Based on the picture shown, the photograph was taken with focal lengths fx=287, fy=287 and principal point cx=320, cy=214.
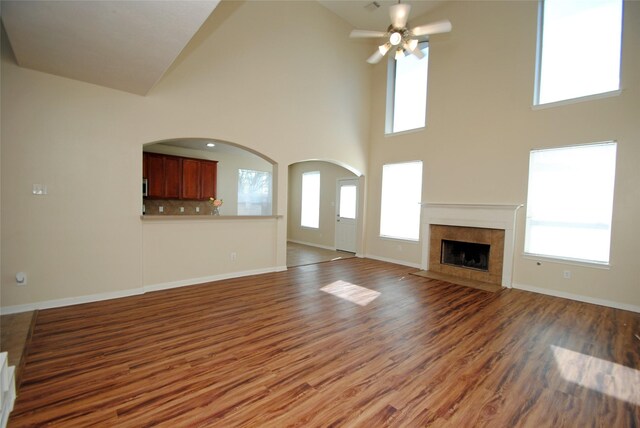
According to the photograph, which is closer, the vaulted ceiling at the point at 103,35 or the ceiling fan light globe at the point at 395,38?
the vaulted ceiling at the point at 103,35

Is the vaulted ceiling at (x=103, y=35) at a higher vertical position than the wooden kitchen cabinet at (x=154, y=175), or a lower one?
higher

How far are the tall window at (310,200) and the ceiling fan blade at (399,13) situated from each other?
16.6ft

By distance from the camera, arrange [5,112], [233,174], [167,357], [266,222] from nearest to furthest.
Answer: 1. [167,357]
2. [5,112]
3. [266,222]
4. [233,174]

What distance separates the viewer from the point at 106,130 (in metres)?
3.62

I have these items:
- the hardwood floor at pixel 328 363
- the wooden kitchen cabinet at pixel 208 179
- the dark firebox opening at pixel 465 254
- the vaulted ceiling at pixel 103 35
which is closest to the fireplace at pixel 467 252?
the dark firebox opening at pixel 465 254

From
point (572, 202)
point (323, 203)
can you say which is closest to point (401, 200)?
point (323, 203)

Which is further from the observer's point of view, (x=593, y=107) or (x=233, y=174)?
(x=233, y=174)

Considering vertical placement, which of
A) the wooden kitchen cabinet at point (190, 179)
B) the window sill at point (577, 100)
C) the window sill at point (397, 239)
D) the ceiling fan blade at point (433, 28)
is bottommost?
the window sill at point (397, 239)

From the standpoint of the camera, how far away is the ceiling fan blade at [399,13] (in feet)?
12.6

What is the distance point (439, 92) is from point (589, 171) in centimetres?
286

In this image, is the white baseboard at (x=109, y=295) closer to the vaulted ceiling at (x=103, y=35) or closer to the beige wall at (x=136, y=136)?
the beige wall at (x=136, y=136)

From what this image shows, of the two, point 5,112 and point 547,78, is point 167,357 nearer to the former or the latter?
point 5,112

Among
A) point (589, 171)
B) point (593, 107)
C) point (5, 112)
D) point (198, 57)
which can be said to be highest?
point (198, 57)

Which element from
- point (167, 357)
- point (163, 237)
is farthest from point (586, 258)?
point (163, 237)
